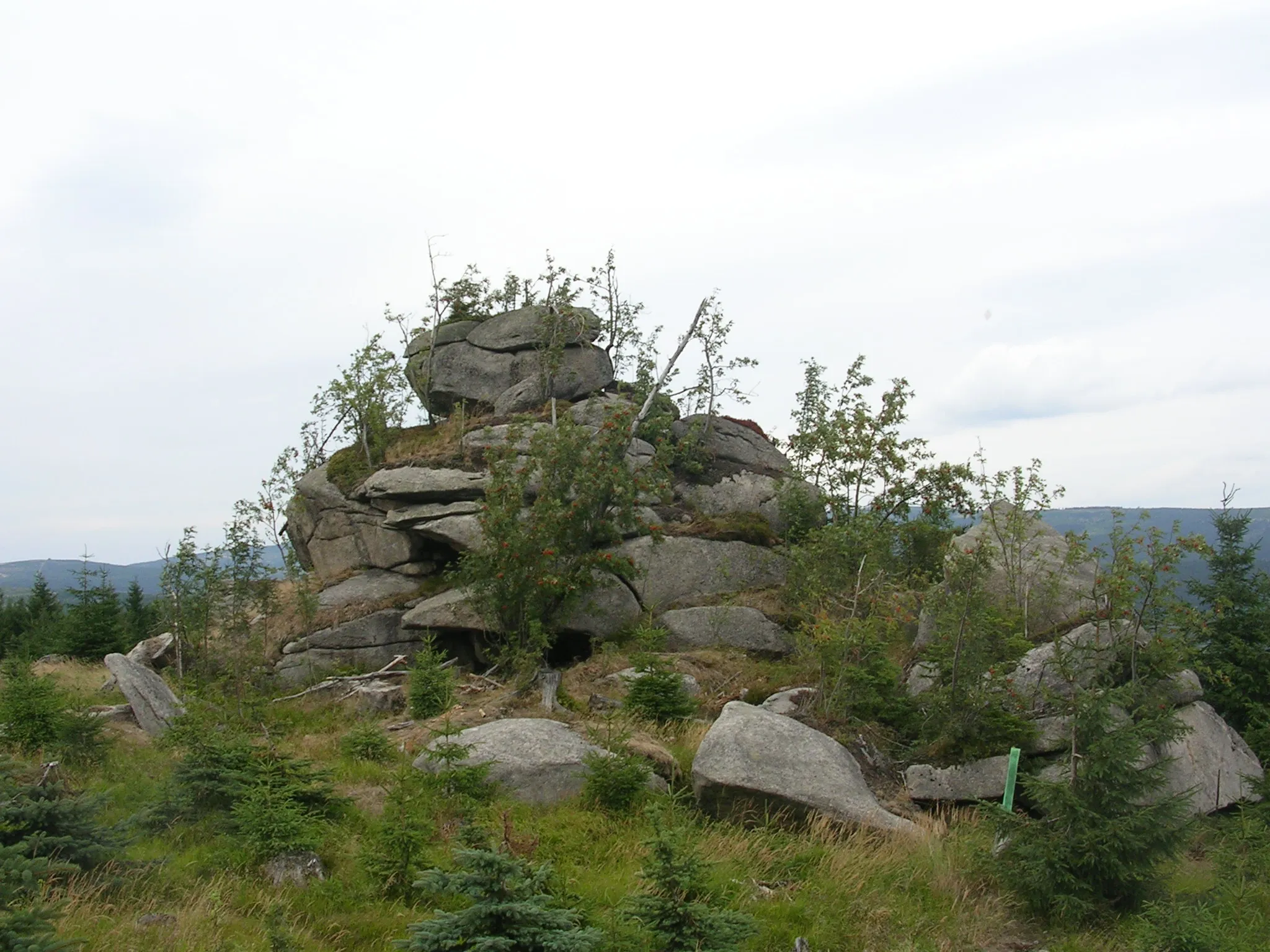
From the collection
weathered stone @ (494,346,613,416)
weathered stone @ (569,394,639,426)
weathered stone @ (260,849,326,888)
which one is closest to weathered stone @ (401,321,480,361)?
weathered stone @ (494,346,613,416)

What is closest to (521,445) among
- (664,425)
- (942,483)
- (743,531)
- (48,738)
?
(664,425)

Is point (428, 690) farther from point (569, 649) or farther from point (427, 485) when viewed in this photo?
point (427, 485)

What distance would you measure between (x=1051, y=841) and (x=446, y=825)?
610 centimetres

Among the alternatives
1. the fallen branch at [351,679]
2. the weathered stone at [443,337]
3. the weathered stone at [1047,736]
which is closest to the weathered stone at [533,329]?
the weathered stone at [443,337]

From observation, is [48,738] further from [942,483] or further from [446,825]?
[942,483]

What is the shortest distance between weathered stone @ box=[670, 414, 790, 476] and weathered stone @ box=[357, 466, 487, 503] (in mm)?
5884

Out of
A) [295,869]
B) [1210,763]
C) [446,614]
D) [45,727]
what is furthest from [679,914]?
[446,614]

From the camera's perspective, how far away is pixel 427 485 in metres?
20.1

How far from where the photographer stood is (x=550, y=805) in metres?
10.7

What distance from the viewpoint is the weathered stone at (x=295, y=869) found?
8352 millimetres

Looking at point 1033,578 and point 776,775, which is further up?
point 1033,578

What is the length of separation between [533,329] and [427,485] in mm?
5996

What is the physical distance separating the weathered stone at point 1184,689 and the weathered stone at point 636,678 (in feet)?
22.2

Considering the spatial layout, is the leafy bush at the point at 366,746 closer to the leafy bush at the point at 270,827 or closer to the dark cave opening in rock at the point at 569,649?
the leafy bush at the point at 270,827
